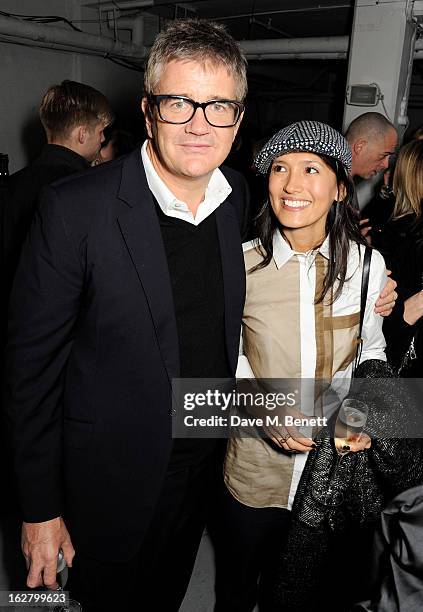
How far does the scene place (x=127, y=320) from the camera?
1.34 metres

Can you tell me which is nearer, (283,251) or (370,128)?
(283,251)

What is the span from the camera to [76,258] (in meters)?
1.26

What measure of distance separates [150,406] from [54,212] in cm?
57

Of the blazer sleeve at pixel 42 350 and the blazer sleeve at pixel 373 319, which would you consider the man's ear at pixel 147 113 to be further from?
the blazer sleeve at pixel 373 319

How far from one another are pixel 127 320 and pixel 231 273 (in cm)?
37

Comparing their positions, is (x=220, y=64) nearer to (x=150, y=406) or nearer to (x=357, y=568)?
(x=150, y=406)

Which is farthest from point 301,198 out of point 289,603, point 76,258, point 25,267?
point 289,603

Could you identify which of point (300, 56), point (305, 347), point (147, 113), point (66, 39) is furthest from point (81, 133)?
point (300, 56)

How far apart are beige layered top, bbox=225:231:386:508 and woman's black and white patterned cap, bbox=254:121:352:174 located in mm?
265

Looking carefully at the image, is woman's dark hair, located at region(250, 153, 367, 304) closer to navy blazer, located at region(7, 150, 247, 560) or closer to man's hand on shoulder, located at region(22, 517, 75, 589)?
navy blazer, located at region(7, 150, 247, 560)

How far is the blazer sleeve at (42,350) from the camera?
4.10 ft

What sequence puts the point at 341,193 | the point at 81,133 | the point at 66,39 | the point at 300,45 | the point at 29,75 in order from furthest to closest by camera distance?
the point at 300,45 → the point at 29,75 → the point at 66,39 → the point at 81,133 → the point at 341,193

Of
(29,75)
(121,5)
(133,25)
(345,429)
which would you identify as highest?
(121,5)

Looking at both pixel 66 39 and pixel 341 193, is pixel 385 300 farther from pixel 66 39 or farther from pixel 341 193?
pixel 66 39
